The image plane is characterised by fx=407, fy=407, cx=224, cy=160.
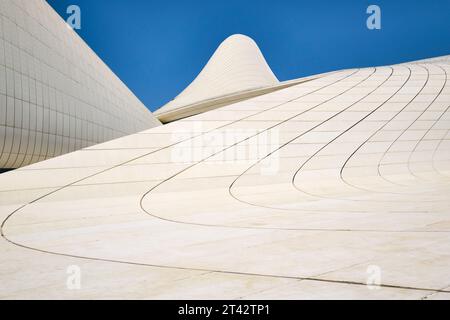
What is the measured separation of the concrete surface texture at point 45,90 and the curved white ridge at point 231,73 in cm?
1907

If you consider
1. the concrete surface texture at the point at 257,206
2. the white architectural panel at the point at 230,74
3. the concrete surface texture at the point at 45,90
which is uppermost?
the white architectural panel at the point at 230,74

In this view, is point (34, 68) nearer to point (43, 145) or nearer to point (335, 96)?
point (43, 145)

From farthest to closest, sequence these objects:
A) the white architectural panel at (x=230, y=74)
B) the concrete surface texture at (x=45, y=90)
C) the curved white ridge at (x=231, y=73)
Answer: the curved white ridge at (x=231, y=73), the white architectural panel at (x=230, y=74), the concrete surface texture at (x=45, y=90)

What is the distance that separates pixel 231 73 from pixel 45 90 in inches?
1261

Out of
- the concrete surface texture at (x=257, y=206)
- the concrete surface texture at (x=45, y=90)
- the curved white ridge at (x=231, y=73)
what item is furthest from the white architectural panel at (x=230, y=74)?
the concrete surface texture at (x=257, y=206)

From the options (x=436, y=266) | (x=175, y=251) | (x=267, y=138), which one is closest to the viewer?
(x=436, y=266)

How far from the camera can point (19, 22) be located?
42.1 ft

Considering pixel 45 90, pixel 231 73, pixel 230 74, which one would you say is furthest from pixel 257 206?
pixel 231 73

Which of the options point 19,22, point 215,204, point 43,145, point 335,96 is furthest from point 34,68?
point 335,96

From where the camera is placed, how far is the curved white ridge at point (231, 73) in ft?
130

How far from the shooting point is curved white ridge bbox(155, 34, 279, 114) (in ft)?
130

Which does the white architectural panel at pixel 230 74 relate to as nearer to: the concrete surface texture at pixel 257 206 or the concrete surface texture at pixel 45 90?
the concrete surface texture at pixel 45 90

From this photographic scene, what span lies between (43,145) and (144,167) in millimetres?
4581

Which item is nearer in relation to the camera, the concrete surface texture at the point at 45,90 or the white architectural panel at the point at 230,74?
the concrete surface texture at the point at 45,90
